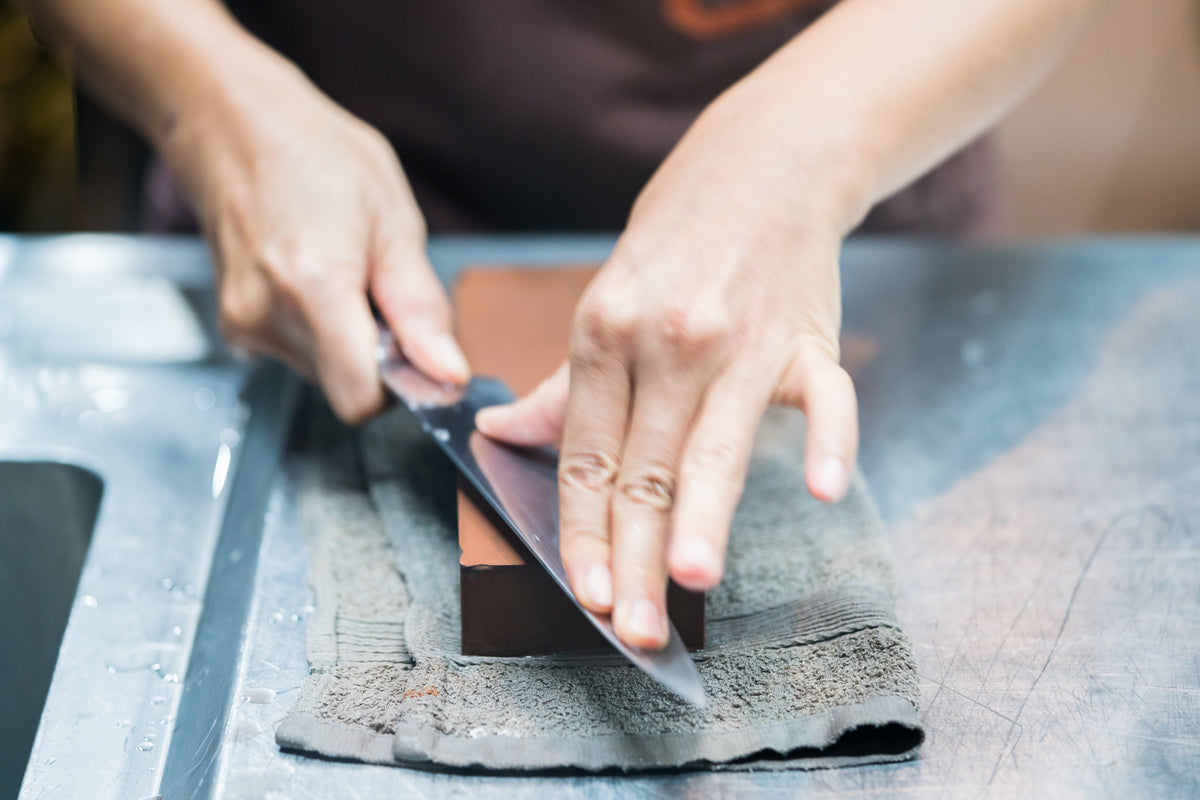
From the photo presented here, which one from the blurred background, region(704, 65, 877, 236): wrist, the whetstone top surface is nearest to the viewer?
region(704, 65, 877, 236): wrist

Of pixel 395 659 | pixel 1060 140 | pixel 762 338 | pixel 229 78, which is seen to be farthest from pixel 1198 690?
pixel 1060 140

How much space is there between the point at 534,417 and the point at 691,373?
0.11 metres

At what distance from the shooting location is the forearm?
58 cm

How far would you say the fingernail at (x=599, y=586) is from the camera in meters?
0.47

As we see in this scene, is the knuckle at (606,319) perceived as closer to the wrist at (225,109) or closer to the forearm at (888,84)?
the forearm at (888,84)

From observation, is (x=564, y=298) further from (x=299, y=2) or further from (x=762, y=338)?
(x=299, y=2)

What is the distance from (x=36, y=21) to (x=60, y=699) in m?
0.64

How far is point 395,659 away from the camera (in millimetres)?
517

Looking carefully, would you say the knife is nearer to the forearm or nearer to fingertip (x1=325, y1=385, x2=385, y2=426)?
fingertip (x1=325, y1=385, x2=385, y2=426)

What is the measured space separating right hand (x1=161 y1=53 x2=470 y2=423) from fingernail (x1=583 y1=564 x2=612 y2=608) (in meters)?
0.21

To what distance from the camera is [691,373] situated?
0.51m

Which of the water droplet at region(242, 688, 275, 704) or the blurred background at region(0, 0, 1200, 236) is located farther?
the blurred background at region(0, 0, 1200, 236)

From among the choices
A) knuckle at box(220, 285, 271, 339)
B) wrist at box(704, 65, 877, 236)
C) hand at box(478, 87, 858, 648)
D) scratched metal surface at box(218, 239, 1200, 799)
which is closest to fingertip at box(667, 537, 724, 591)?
hand at box(478, 87, 858, 648)

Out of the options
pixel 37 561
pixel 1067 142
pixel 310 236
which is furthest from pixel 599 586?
pixel 1067 142
